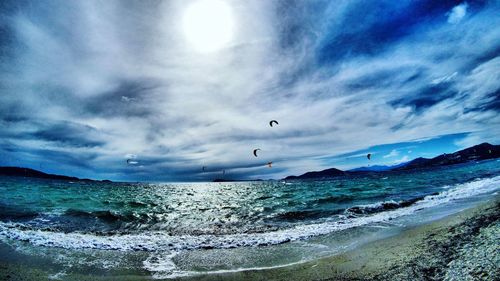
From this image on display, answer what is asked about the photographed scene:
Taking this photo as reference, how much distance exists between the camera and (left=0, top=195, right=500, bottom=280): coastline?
6641 mm

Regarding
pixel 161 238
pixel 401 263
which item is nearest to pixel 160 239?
pixel 161 238

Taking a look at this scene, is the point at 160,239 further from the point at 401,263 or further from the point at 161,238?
the point at 401,263

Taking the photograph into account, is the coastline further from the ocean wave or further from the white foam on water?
the ocean wave

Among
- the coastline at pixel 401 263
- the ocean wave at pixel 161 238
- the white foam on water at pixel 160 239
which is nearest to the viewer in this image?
the coastline at pixel 401 263

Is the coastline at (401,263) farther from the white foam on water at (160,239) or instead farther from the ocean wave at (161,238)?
the ocean wave at (161,238)

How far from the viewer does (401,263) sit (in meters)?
7.60

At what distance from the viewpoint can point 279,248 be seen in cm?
1175

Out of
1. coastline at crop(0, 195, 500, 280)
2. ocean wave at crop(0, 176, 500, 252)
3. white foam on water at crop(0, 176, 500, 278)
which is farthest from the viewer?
ocean wave at crop(0, 176, 500, 252)

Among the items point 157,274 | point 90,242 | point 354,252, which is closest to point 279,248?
point 354,252

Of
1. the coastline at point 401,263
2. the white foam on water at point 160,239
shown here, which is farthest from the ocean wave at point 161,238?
the coastline at point 401,263

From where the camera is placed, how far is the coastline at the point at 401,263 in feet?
21.8

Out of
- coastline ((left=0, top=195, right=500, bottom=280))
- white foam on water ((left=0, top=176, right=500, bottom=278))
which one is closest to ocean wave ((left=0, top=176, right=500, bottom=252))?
white foam on water ((left=0, top=176, right=500, bottom=278))

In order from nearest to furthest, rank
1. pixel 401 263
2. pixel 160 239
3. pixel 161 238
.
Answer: pixel 401 263
pixel 160 239
pixel 161 238

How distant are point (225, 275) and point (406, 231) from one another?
29.1ft
